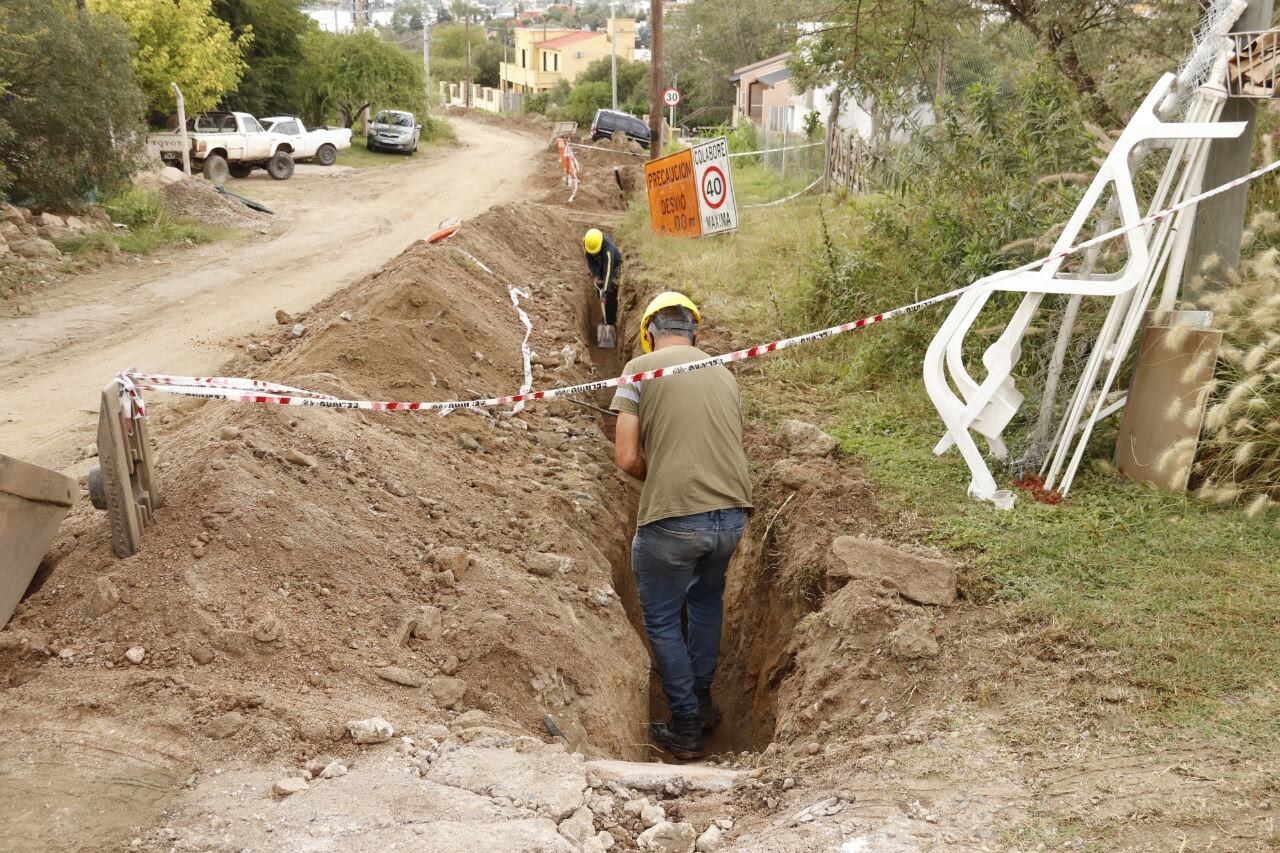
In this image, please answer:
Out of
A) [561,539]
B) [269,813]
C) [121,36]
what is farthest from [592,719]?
[121,36]

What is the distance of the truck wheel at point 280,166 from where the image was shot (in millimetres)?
27336

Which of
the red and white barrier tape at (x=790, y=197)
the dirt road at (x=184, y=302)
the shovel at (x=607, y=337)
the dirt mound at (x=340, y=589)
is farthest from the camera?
the red and white barrier tape at (x=790, y=197)

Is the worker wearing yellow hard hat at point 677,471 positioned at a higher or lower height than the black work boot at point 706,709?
higher

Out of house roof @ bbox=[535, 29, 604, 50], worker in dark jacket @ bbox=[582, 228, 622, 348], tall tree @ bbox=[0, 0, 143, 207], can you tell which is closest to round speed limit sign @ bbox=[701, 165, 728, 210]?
worker in dark jacket @ bbox=[582, 228, 622, 348]

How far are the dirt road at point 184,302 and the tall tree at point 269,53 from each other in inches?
330

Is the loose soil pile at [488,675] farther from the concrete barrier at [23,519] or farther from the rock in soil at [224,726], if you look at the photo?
the concrete barrier at [23,519]

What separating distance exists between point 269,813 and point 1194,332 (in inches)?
201

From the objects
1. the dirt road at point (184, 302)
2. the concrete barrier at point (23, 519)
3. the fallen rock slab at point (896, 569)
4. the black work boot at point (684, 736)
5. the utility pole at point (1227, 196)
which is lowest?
the black work boot at point (684, 736)

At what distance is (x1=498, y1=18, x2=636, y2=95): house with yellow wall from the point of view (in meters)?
81.9

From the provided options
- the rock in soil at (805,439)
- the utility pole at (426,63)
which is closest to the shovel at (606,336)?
the rock in soil at (805,439)

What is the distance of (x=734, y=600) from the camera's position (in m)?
7.55

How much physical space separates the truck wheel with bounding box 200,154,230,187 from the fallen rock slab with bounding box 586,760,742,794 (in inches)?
925

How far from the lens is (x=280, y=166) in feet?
90.1

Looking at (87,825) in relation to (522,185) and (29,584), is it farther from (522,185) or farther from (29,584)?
(522,185)
